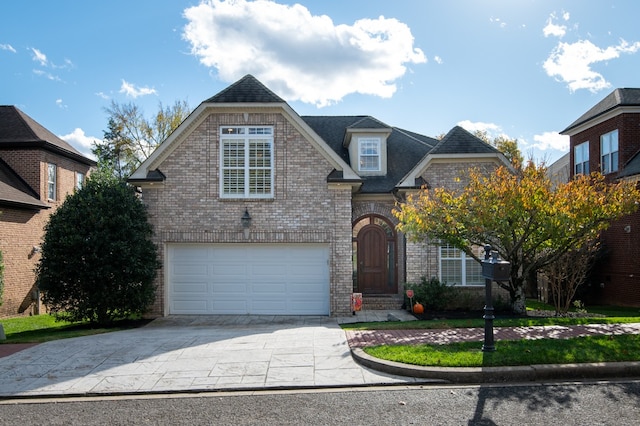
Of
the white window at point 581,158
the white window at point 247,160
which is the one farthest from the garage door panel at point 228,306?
the white window at point 581,158

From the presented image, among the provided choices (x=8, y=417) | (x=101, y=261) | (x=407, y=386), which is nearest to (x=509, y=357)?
(x=407, y=386)

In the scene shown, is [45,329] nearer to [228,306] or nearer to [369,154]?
[228,306]

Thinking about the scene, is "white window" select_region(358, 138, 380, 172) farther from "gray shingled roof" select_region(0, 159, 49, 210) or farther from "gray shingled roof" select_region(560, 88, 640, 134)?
"gray shingled roof" select_region(0, 159, 49, 210)

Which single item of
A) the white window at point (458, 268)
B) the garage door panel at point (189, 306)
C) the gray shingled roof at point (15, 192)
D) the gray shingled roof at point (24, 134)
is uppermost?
the gray shingled roof at point (24, 134)

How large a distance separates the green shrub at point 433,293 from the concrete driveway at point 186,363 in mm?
4355

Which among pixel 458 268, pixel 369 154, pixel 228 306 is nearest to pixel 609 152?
pixel 458 268

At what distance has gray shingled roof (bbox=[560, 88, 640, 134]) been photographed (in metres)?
18.4

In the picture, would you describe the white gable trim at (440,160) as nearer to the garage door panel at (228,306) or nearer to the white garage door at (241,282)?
the white garage door at (241,282)

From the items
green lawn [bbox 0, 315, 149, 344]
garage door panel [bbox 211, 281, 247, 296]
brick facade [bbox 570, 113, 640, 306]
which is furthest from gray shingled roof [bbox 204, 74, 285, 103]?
brick facade [bbox 570, 113, 640, 306]

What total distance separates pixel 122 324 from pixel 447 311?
949 centimetres

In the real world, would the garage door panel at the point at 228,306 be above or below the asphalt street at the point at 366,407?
below

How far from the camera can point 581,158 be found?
845 inches

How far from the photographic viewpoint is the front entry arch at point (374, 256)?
1673 centimetres

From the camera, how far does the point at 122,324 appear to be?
13312 mm
